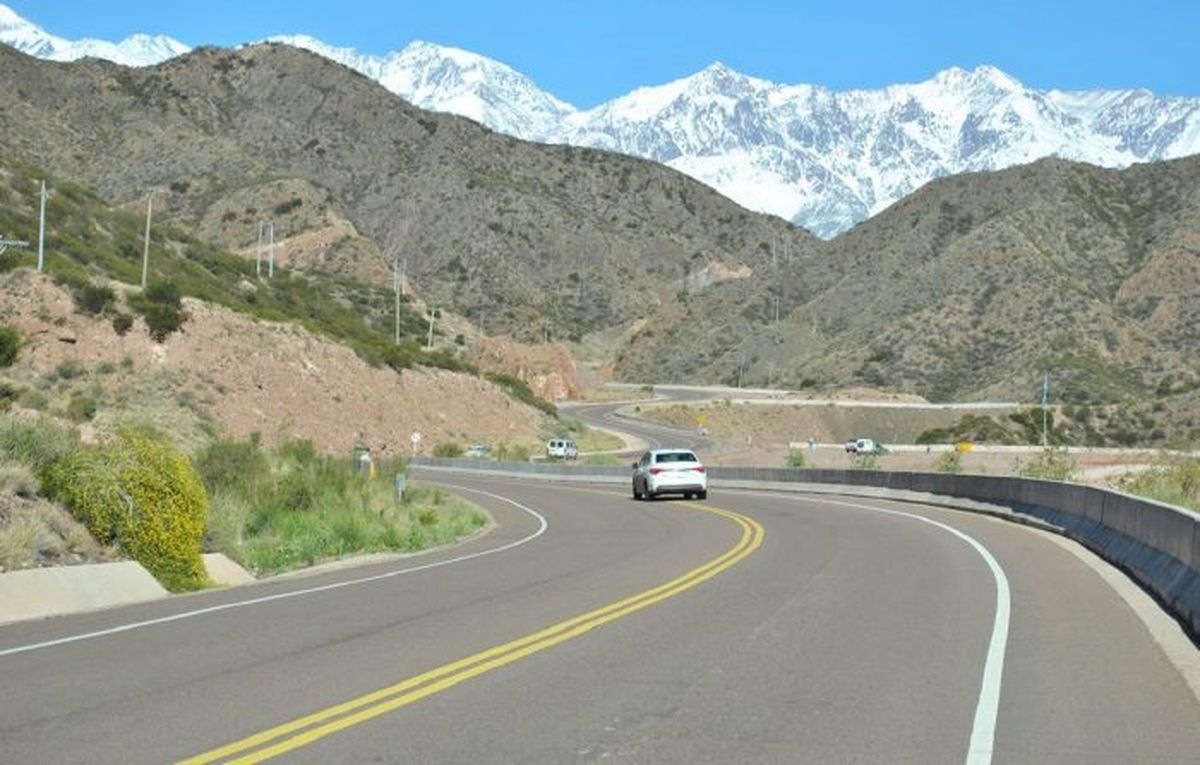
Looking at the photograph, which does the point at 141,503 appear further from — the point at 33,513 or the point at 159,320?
the point at 159,320

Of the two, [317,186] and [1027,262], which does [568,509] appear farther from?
[317,186]

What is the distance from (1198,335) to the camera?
121500 millimetres

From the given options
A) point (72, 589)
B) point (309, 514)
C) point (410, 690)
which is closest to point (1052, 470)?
point (309, 514)

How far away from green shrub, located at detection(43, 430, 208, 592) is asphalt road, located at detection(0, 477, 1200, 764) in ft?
4.49

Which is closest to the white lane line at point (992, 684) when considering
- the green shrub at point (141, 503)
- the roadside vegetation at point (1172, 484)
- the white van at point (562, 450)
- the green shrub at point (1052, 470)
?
the green shrub at point (141, 503)

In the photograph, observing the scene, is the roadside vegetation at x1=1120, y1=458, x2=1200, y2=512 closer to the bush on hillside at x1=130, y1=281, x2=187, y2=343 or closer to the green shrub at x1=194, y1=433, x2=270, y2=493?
the green shrub at x1=194, y1=433, x2=270, y2=493

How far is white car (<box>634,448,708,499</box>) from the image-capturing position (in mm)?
40812

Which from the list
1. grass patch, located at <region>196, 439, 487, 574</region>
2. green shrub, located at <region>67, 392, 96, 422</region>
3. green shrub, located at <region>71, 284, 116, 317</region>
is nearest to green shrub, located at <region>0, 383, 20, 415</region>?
green shrub, located at <region>67, 392, 96, 422</region>

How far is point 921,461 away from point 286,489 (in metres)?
52.7

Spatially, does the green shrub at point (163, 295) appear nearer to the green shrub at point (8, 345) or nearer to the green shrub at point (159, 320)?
the green shrub at point (159, 320)

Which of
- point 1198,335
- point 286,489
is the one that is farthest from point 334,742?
point 1198,335

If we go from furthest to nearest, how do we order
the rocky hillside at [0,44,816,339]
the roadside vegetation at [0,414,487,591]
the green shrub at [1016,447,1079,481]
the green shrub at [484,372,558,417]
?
the rocky hillside at [0,44,816,339]
the green shrub at [484,372,558,417]
the green shrub at [1016,447,1079,481]
the roadside vegetation at [0,414,487,591]

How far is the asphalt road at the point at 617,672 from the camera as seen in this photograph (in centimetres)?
805

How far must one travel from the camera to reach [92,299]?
66812 millimetres
